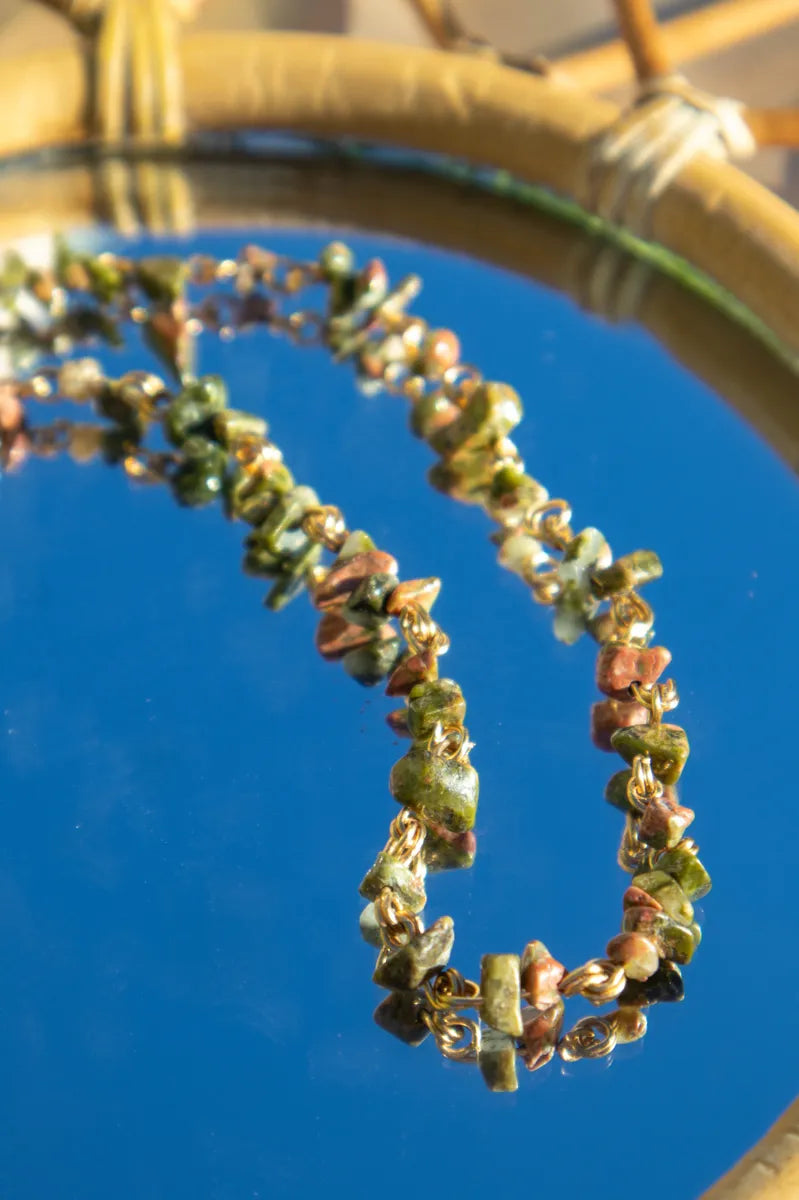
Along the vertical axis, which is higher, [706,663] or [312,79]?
[312,79]

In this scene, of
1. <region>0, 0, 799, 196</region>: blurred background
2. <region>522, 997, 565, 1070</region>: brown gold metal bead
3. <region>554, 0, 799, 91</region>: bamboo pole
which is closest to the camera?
<region>522, 997, 565, 1070</region>: brown gold metal bead

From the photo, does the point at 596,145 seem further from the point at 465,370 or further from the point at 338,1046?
the point at 338,1046

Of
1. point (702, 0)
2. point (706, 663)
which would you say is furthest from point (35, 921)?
point (702, 0)

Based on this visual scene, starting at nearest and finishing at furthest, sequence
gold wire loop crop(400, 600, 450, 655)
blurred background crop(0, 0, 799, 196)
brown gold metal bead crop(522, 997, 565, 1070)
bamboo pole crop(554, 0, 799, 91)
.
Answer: brown gold metal bead crop(522, 997, 565, 1070), gold wire loop crop(400, 600, 450, 655), bamboo pole crop(554, 0, 799, 91), blurred background crop(0, 0, 799, 196)

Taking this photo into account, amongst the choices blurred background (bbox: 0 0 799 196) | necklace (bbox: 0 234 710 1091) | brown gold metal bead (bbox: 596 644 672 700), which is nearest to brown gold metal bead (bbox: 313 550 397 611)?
necklace (bbox: 0 234 710 1091)

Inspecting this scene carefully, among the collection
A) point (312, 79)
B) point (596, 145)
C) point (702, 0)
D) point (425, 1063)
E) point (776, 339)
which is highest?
point (702, 0)

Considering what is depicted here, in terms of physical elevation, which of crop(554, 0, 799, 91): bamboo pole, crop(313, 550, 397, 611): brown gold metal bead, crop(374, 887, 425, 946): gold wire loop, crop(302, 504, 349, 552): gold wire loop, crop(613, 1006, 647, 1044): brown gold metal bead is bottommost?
crop(613, 1006, 647, 1044): brown gold metal bead

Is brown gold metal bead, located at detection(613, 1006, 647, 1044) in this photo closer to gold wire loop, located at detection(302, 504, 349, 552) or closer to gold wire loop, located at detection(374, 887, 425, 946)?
gold wire loop, located at detection(374, 887, 425, 946)
